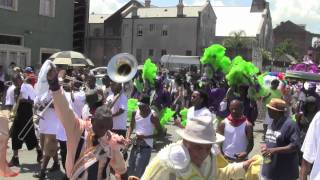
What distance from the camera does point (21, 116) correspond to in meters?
9.23

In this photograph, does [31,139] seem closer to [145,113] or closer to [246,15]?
[145,113]

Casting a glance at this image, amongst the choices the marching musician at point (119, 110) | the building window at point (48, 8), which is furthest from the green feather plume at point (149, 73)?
the building window at point (48, 8)

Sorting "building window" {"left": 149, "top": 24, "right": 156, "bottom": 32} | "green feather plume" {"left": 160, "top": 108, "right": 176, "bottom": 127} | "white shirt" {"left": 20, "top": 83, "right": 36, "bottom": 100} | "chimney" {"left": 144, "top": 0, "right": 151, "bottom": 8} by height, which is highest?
"chimney" {"left": 144, "top": 0, "right": 151, "bottom": 8}

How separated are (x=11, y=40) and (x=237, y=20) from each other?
56975 millimetres

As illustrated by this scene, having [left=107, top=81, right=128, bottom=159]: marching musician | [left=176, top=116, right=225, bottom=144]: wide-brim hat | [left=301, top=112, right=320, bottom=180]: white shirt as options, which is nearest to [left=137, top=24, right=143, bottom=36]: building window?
[left=107, top=81, right=128, bottom=159]: marching musician

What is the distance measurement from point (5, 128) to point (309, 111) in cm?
420

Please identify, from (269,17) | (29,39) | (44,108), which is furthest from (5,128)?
(269,17)

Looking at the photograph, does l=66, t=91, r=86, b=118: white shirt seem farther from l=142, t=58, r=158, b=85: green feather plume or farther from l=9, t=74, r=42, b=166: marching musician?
l=142, t=58, r=158, b=85: green feather plume

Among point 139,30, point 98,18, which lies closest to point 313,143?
point 139,30

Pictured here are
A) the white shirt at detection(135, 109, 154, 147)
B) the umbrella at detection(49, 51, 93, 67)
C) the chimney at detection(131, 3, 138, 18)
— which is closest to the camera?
the white shirt at detection(135, 109, 154, 147)

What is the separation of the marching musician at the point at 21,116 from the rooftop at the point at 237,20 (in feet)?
222

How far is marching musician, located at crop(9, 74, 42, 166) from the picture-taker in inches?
358

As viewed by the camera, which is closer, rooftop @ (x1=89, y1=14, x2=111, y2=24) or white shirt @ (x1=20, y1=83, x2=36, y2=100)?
white shirt @ (x1=20, y1=83, x2=36, y2=100)

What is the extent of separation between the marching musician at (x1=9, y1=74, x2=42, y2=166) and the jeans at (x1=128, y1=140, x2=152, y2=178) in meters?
2.96
